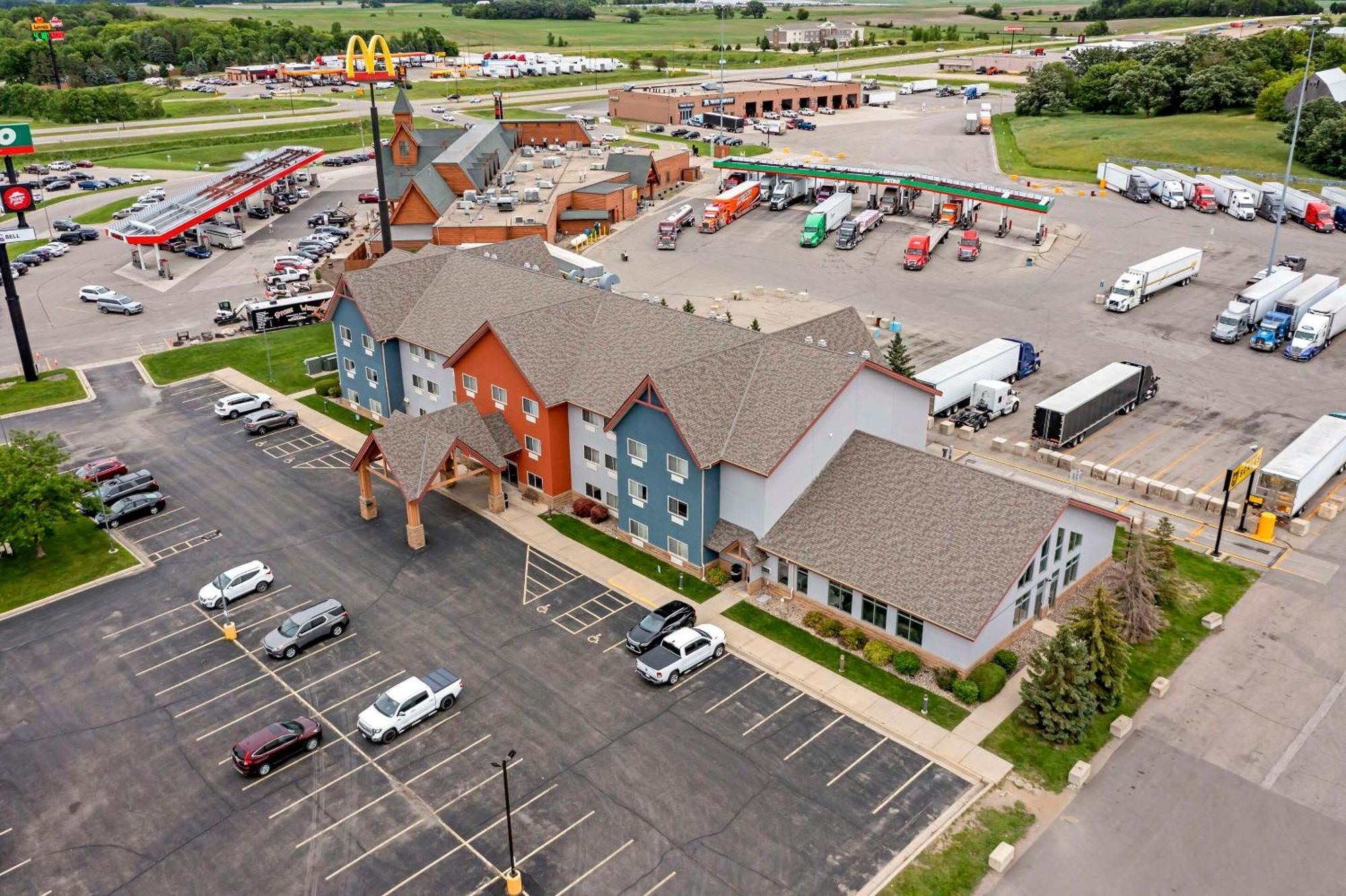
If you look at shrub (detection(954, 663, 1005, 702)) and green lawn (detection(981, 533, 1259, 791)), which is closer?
green lawn (detection(981, 533, 1259, 791))

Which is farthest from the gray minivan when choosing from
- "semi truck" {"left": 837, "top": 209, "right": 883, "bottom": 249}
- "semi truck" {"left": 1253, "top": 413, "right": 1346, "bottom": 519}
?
"semi truck" {"left": 837, "top": 209, "right": 883, "bottom": 249}

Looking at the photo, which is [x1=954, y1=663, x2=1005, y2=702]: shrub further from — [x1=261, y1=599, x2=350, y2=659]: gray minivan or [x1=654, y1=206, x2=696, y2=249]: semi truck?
[x1=654, y1=206, x2=696, y2=249]: semi truck

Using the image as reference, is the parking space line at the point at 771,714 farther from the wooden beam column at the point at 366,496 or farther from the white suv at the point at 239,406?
the white suv at the point at 239,406

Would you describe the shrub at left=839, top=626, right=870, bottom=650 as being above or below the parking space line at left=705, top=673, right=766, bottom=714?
above

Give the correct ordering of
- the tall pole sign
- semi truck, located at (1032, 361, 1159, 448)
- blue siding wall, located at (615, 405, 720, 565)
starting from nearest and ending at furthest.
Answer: blue siding wall, located at (615, 405, 720, 565) → semi truck, located at (1032, 361, 1159, 448) → the tall pole sign

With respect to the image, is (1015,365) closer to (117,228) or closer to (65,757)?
(65,757)

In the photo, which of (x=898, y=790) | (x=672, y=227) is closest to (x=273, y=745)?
(x=898, y=790)

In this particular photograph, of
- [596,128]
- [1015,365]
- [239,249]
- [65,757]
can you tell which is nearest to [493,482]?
[65,757]
